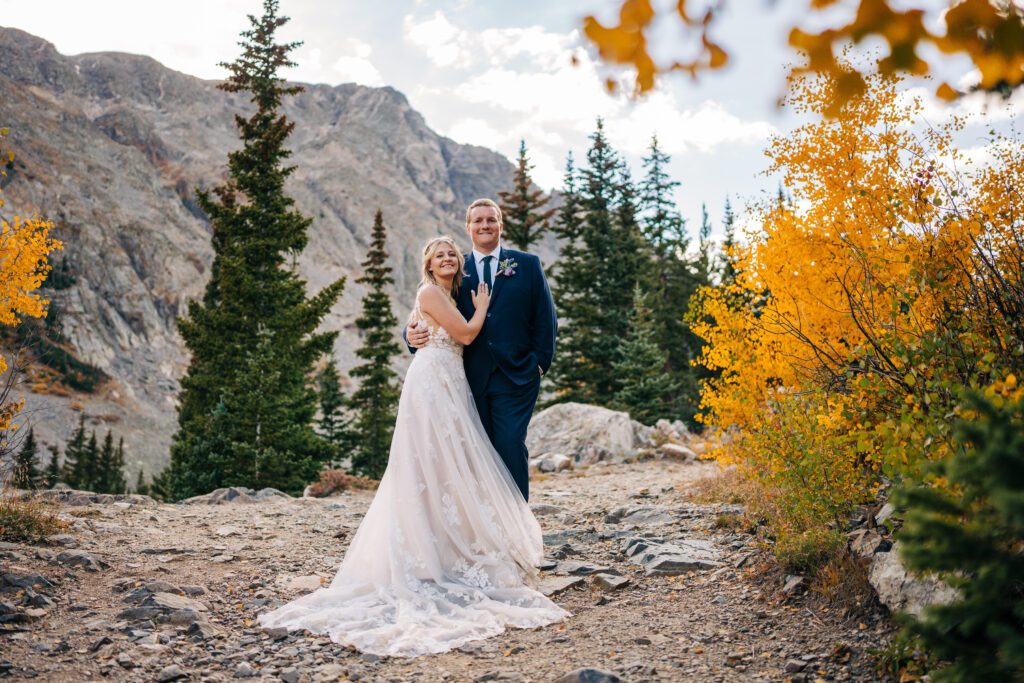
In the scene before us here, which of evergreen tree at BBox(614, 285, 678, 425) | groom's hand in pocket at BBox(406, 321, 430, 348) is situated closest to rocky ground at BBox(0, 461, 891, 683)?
groom's hand in pocket at BBox(406, 321, 430, 348)

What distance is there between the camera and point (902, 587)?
3.58 meters

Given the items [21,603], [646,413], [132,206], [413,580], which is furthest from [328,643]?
[132,206]

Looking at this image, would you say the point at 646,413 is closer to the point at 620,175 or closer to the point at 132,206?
the point at 620,175

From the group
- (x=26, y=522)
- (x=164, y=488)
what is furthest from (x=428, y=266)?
(x=164, y=488)

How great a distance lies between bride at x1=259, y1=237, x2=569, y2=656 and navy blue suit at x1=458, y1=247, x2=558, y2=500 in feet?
0.51

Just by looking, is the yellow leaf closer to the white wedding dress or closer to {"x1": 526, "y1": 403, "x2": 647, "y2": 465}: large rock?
the white wedding dress

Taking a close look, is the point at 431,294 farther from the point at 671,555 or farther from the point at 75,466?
the point at 75,466

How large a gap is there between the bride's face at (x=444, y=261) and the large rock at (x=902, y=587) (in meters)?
3.81

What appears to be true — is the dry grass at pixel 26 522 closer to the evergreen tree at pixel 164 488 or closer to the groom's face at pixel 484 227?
the groom's face at pixel 484 227

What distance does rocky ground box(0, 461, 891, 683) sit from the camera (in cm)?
373

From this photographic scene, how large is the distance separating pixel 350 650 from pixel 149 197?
11565 centimetres

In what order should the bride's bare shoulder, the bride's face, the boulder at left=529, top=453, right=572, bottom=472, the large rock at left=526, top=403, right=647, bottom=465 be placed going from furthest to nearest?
the large rock at left=526, top=403, right=647, bottom=465 < the boulder at left=529, top=453, right=572, bottom=472 < the bride's face < the bride's bare shoulder

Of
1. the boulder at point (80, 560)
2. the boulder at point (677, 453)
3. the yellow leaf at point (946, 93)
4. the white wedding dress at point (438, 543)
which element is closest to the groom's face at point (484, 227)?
the white wedding dress at point (438, 543)

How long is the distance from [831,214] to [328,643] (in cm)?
813
